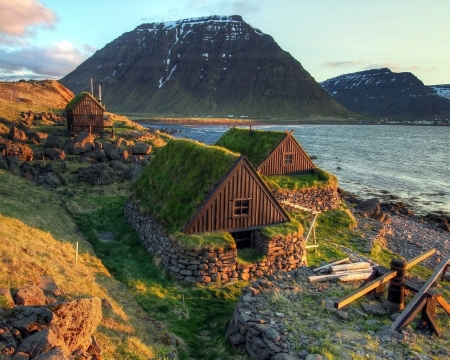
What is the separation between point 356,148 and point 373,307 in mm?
100332

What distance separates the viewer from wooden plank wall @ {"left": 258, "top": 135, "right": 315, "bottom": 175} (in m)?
35.3

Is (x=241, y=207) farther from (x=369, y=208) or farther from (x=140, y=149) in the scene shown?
(x=140, y=149)

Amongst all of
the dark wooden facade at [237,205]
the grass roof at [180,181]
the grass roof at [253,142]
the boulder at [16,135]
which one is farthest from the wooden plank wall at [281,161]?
the boulder at [16,135]

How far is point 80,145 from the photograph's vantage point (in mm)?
45062

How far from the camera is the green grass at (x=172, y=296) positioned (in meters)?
13.7

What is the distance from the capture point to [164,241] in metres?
19.6

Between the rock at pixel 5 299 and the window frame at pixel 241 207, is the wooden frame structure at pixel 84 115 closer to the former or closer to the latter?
the window frame at pixel 241 207

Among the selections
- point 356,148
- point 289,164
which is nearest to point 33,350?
point 289,164

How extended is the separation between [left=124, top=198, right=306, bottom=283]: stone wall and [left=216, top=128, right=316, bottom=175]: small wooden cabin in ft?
48.4

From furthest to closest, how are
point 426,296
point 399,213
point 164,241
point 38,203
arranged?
point 399,213 < point 38,203 < point 164,241 < point 426,296

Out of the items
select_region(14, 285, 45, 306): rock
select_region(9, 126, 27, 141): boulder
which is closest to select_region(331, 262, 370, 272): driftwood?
select_region(14, 285, 45, 306): rock

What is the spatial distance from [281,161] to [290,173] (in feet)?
5.11

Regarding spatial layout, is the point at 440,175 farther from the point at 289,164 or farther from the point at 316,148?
the point at 289,164

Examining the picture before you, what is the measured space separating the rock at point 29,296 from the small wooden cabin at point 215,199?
921 cm
